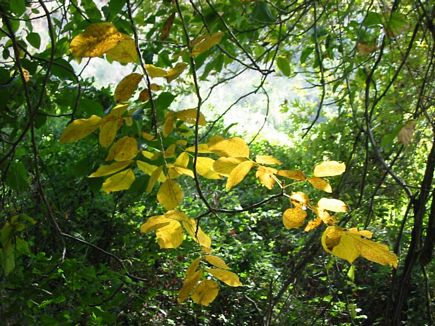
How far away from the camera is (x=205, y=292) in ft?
2.43

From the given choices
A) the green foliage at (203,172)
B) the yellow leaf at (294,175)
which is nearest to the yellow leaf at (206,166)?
the green foliage at (203,172)

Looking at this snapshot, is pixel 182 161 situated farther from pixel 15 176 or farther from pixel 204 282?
pixel 15 176

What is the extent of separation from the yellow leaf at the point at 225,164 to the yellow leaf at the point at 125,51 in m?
0.19

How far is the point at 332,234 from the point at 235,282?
0.15m

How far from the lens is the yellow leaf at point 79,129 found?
664mm

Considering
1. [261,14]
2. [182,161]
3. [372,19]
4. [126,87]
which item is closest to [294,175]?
[182,161]

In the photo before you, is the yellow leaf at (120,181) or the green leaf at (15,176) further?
the green leaf at (15,176)

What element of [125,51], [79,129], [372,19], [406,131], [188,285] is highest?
[372,19]

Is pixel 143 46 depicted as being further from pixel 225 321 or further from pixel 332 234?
pixel 225 321

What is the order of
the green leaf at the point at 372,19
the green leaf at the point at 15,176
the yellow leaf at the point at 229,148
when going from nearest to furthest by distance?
the yellow leaf at the point at 229,148 → the green leaf at the point at 15,176 → the green leaf at the point at 372,19

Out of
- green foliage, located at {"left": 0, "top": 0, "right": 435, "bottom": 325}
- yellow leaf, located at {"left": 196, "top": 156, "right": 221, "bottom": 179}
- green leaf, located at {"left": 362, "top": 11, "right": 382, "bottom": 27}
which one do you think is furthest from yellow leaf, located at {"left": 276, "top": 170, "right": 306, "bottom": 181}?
green leaf, located at {"left": 362, "top": 11, "right": 382, "bottom": 27}

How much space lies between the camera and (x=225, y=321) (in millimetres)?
3283

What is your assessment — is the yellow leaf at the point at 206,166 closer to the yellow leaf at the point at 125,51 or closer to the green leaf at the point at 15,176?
the yellow leaf at the point at 125,51

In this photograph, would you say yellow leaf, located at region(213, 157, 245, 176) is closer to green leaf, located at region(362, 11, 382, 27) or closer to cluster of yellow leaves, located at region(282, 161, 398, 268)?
cluster of yellow leaves, located at region(282, 161, 398, 268)
